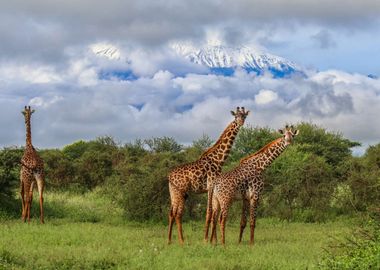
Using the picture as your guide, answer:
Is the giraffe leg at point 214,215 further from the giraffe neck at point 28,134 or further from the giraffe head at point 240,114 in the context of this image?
the giraffe neck at point 28,134

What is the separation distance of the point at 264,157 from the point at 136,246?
3911 millimetres

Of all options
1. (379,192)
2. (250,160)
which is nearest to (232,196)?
(250,160)

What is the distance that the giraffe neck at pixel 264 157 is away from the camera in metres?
15.7

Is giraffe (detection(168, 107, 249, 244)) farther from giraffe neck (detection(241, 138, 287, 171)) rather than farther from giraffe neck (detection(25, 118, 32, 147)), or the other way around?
giraffe neck (detection(25, 118, 32, 147))

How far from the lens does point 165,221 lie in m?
20.8

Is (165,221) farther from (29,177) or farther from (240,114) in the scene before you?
(240,114)

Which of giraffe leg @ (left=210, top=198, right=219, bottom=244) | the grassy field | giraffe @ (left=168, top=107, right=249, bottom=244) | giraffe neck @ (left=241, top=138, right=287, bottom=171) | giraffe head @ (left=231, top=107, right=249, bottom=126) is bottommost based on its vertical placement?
the grassy field

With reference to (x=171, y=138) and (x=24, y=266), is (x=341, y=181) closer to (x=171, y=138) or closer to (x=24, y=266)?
(x=24, y=266)

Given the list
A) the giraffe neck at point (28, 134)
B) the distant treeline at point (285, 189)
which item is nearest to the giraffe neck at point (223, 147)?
the distant treeline at point (285, 189)

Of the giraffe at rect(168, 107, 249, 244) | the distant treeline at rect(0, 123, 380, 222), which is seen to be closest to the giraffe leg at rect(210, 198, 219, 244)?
the giraffe at rect(168, 107, 249, 244)

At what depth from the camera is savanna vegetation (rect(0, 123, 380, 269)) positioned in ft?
39.8

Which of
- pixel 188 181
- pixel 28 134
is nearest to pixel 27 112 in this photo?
pixel 28 134

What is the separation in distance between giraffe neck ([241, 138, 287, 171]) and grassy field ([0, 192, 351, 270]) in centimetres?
193

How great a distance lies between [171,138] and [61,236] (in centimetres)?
3350
